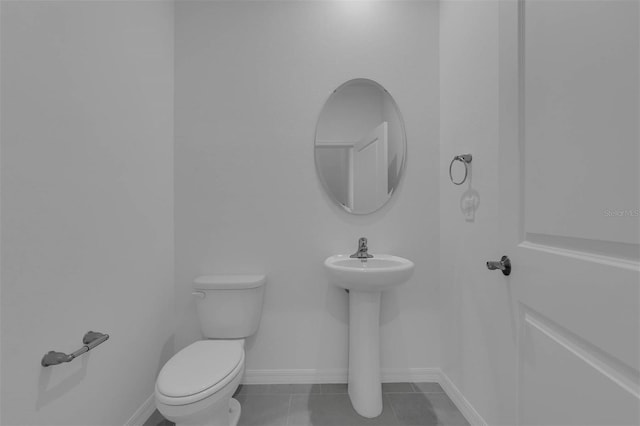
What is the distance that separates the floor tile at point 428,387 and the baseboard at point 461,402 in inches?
1.2

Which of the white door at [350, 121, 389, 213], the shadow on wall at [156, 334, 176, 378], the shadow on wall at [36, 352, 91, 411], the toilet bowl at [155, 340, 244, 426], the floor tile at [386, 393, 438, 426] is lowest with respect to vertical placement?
the floor tile at [386, 393, 438, 426]

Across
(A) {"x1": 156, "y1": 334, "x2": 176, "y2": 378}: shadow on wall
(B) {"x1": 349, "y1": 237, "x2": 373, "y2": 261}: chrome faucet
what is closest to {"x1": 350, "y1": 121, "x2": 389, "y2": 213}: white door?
(B) {"x1": 349, "y1": 237, "x2": 373, "y2": 261}: chrome faucet

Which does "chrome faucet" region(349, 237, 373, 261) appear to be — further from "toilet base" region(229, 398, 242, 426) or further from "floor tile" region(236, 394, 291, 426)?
"toilet base" region(229, 398, 242, 426)

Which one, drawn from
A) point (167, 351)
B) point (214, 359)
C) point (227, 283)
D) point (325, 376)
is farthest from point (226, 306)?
point (325, 376)

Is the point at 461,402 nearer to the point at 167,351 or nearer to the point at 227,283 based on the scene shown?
→ the point at 227,283

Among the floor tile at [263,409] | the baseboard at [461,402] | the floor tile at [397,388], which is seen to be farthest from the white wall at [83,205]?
the baseboard at [461,402]

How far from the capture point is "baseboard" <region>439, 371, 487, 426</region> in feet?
4.57

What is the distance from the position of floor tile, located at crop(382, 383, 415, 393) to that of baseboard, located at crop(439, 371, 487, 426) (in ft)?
0.64

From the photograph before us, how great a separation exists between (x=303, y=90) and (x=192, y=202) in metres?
0.98

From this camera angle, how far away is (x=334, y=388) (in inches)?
69.4

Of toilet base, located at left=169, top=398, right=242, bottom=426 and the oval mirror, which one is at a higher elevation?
the oval mirror

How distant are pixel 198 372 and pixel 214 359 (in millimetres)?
104

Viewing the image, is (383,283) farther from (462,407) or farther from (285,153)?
(285,153)

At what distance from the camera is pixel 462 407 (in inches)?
60.4
